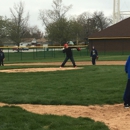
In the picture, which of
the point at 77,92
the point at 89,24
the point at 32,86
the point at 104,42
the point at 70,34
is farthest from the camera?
the point at 89,24

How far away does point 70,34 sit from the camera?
2480 inches

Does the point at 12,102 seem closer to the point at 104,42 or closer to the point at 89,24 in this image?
the point at 104,42

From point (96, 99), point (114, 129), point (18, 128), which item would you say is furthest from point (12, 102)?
point (114, 129)

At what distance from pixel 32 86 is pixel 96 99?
138 inches

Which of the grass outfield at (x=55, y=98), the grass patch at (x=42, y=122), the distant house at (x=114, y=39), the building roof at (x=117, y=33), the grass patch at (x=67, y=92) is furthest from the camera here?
the building roof at (x=117, y=33)

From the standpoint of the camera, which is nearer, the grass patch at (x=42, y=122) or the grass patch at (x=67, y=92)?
the grass patch at (x=42, y=122)

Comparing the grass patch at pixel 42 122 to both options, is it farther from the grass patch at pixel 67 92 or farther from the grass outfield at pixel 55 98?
the grass patch at pixel 67 92

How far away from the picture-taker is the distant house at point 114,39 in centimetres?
5069

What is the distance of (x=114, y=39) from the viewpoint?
169ft

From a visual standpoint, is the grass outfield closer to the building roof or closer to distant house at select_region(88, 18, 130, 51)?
distant house at select_region(88, 18, 130, 51)

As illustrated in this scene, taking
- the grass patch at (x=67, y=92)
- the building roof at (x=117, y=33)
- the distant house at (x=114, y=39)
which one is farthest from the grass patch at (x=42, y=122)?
the building roof at (x=117, y=33)

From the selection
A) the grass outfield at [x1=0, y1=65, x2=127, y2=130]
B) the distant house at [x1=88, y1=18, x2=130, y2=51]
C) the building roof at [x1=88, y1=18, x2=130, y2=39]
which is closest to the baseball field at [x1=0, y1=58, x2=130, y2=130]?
the grass outfield at [x1=0, y1=65, x2=127, y2=130]

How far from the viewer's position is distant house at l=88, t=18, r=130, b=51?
50.7 meters

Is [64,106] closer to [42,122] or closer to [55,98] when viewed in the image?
[55,98]
